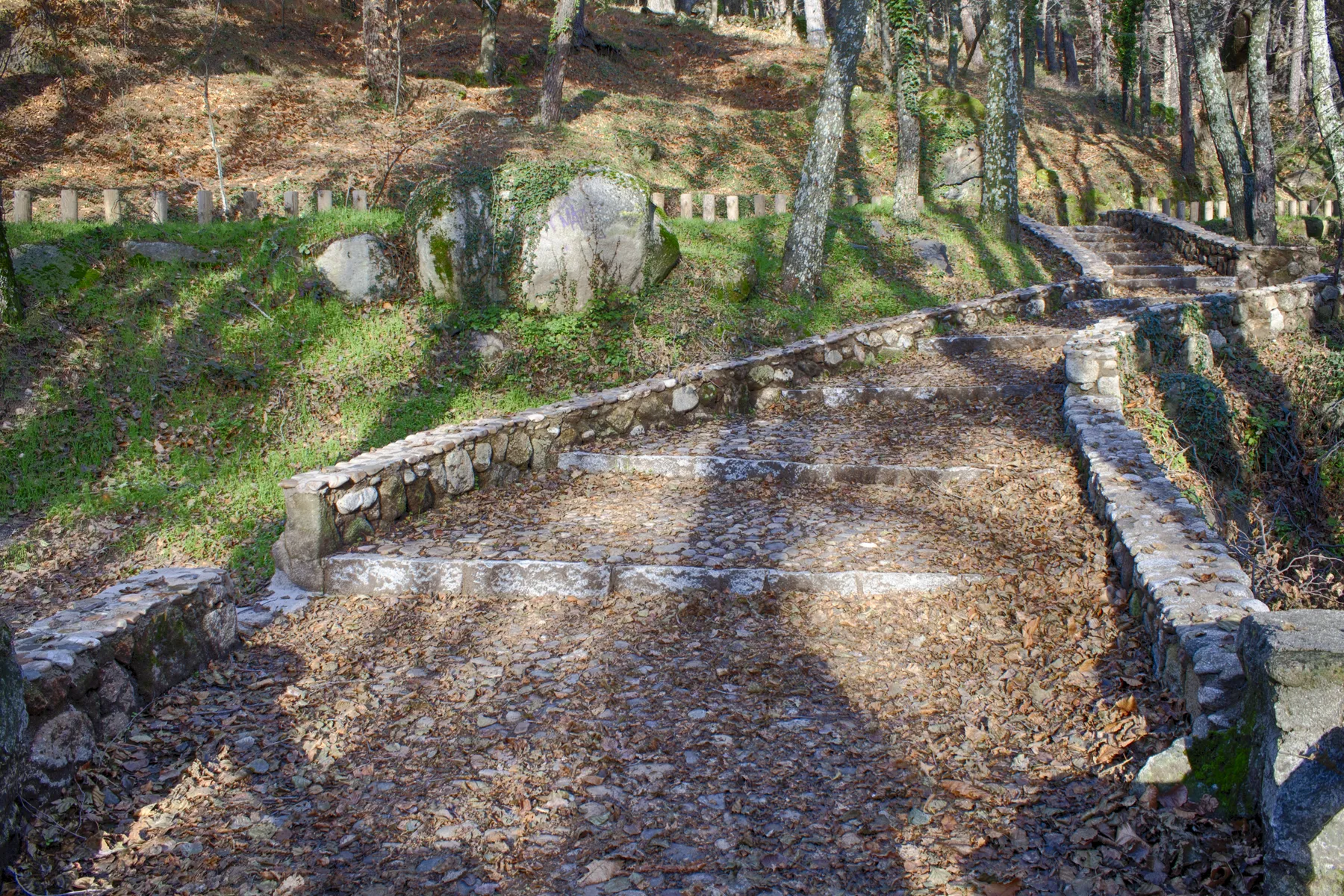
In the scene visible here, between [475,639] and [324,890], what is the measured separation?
1751 millimetres

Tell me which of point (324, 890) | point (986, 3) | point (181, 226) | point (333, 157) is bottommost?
point (324, 890)

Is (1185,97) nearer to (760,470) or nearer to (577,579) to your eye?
(760,470)

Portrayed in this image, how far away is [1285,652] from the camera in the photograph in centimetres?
239

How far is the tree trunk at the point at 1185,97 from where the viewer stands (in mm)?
22578

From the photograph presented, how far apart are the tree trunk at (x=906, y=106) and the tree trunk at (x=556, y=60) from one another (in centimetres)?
587

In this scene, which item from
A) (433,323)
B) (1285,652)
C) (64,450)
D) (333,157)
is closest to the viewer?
(1285,652)

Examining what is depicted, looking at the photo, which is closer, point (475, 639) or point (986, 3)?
point (475, 639)

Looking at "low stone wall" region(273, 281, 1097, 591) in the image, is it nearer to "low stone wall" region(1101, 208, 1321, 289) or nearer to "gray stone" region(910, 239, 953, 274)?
"gray stone" region(910, 239, 953, 274)

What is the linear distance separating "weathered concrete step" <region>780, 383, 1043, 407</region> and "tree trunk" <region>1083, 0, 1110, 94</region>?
28756mm

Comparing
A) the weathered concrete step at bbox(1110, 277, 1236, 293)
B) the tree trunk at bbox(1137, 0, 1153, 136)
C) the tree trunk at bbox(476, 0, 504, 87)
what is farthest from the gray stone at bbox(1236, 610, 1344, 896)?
the tree trunk at bbox(1137, 0, 1153, 136)

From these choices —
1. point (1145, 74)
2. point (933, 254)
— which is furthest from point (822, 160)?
point (1145, 74)

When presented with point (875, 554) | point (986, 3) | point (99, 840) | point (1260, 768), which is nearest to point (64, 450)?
point (99, 840)

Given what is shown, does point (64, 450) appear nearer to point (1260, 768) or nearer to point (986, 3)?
point (1260, 768)

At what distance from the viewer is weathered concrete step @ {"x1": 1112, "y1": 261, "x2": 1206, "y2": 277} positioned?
45.0ft
